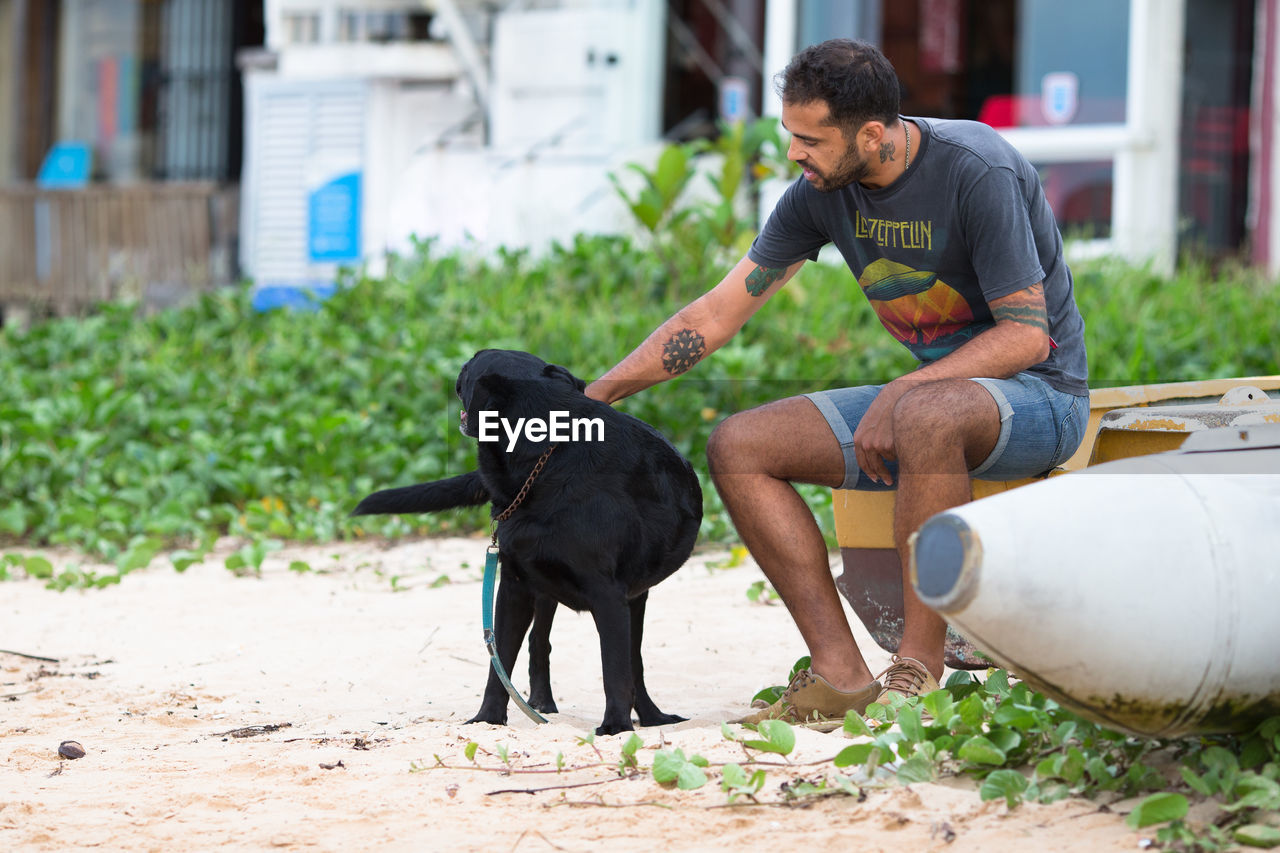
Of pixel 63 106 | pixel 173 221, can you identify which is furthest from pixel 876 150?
pixel 63 106

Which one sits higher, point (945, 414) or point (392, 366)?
point (945, 414)

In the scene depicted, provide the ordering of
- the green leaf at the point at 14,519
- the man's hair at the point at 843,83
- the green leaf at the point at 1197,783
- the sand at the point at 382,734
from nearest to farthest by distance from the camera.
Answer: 1. the green leaf at the point at 1197,783
2. the sand at the point at 382,734
3. the man's hair at the point at 843,83
4. the green leaf at the point at 14,519

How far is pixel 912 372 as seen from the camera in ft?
9.20

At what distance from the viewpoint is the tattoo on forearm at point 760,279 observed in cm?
325

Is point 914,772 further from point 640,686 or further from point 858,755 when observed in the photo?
point 640,686

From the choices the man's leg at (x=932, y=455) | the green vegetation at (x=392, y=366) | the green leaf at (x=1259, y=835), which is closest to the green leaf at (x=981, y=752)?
the green leaf at (x=1259, y=835)

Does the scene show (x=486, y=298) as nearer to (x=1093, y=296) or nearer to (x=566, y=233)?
(x=566, y=233)

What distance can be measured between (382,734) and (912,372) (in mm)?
1358

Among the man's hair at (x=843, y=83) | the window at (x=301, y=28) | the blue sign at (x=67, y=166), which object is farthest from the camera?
the blue sign at (x=67, y=166)

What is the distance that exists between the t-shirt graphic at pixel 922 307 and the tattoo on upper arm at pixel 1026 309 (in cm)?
16

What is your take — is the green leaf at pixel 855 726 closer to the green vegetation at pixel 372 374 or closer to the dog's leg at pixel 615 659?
the dog's leg at pixel 615 659

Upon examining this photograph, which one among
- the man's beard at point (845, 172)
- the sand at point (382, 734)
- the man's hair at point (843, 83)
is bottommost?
the sand at point (382, 734)

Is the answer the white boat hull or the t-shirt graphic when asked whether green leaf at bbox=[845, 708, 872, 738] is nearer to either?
the white boat hull

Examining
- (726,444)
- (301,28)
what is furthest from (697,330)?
(301,28)
